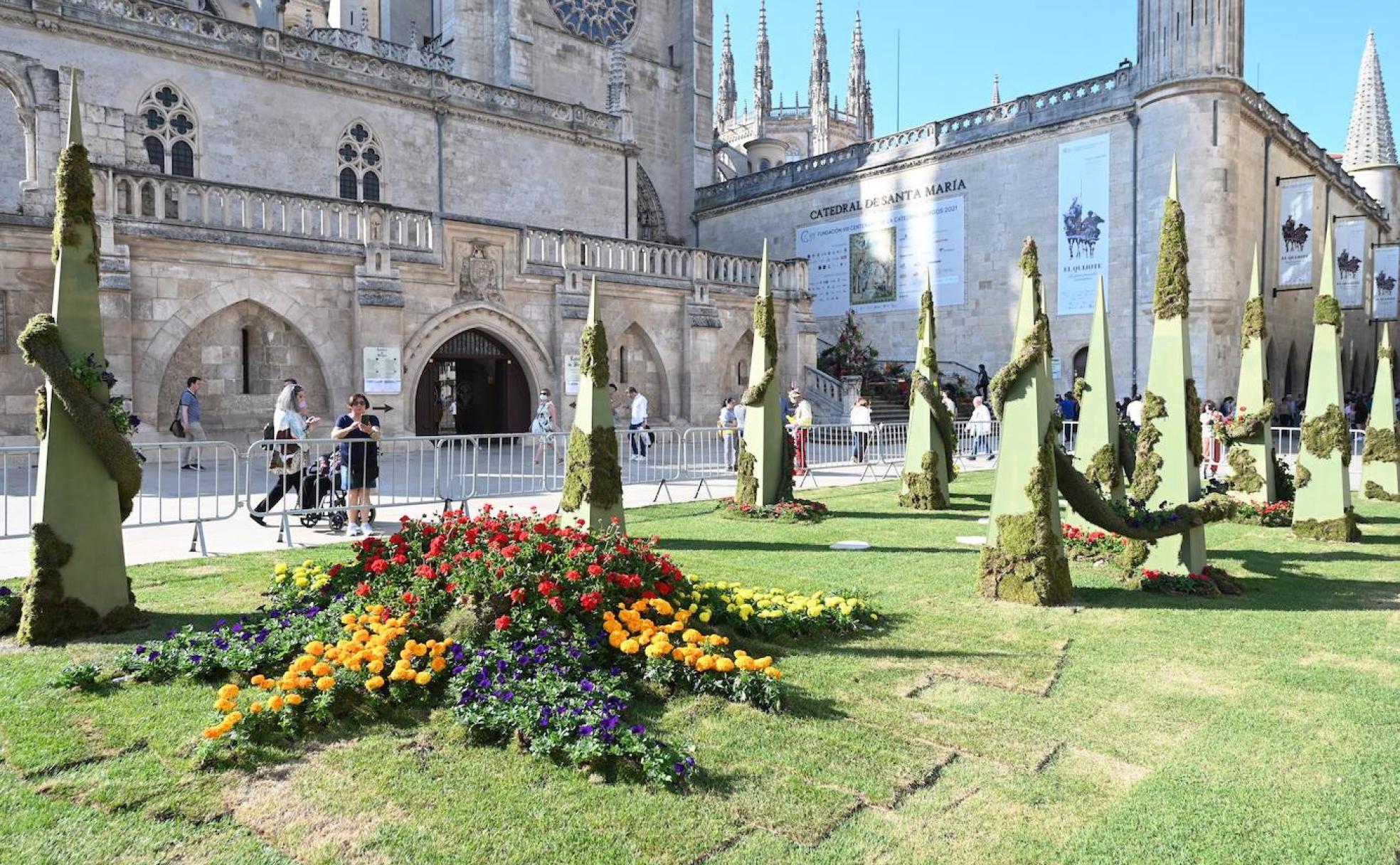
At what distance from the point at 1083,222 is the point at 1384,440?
13.8 meters

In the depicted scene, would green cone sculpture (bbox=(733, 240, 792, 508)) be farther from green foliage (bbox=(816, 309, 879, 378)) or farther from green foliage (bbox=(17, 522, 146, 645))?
green foliage (bbox=(816, 309, 879, 378))

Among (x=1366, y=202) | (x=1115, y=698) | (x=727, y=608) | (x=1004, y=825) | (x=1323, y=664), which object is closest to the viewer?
(x=1004, y=825)

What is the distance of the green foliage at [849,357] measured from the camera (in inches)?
1118

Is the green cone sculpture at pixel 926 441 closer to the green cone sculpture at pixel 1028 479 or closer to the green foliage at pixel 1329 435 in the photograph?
the green foliage at pixel 1329 435

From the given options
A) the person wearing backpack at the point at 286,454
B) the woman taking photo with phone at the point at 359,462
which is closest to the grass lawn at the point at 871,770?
the person wearing backpack at the point at 286,454

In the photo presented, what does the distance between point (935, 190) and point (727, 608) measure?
2639cm

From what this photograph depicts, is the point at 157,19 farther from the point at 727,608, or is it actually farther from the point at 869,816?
the point at 869,816

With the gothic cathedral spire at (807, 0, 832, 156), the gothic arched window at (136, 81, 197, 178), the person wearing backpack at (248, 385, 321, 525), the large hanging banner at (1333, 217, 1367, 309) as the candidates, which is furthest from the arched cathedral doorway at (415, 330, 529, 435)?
the gothic cathedral spire at (807, 0, 832, 156)

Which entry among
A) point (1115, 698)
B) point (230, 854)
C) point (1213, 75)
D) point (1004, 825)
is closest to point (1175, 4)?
point (1213, 75)

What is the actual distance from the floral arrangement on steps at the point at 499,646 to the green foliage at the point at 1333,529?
6.92m

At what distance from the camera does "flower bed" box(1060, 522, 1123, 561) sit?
8797mm

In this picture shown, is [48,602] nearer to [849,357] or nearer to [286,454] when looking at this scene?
[286,454]

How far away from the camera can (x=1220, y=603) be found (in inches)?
282

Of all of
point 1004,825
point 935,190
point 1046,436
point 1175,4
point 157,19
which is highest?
point 1175,4
